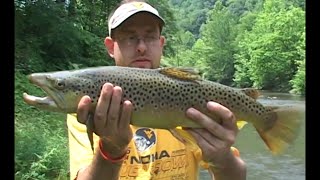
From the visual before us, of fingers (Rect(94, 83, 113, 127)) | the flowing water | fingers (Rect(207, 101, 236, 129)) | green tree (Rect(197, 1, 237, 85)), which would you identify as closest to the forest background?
green tree (Rect(197, 1, 237, 85))

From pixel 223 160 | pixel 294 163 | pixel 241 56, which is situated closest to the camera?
pixel 223 160

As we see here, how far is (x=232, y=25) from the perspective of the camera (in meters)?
73.0

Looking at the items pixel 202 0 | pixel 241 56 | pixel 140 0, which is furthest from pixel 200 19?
pixel 140 0

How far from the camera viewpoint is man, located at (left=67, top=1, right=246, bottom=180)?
95.1 inches

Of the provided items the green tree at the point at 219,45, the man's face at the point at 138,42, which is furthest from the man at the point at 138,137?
the green tree at the point at 219,45

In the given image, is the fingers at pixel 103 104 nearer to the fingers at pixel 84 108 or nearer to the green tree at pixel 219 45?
the fingers at pixel 84 108

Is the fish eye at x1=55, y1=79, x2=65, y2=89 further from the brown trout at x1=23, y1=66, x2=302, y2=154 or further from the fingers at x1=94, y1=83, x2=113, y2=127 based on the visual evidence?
the fingers at x1=94, y1=83, x2=113, y2=127

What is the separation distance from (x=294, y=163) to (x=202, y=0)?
9254cm

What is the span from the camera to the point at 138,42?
2.98 meters

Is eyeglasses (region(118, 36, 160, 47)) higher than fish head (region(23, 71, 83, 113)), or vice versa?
eyeglasses (region(118, 36, 160, 47))

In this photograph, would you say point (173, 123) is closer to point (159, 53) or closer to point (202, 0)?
point (159, 53)

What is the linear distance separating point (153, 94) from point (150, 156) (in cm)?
46

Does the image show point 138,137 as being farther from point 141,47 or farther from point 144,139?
point 141,47

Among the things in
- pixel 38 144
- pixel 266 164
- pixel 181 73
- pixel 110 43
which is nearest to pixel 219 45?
pixel 266 164
